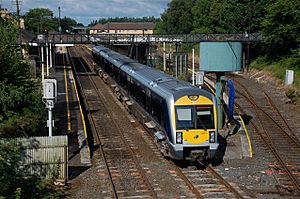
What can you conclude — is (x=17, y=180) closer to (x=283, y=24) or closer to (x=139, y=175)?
(x=139, y=175)

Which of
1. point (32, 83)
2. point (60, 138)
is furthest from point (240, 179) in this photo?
point (32, 83)

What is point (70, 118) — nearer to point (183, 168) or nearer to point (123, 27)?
point (183, 168)

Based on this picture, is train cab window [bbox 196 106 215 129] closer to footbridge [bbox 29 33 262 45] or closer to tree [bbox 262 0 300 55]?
tree [bbox 262 0 300 55]

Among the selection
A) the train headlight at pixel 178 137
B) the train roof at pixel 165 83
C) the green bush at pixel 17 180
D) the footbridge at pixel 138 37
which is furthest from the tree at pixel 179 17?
the green bush at pixel 17 180

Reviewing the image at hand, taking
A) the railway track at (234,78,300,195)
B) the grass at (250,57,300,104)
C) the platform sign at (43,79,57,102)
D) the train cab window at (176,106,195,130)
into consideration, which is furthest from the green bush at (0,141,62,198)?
the grass at (250,57,300,104)

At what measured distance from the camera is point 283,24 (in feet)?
133

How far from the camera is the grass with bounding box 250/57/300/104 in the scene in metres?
30.2

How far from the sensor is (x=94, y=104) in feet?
99.6

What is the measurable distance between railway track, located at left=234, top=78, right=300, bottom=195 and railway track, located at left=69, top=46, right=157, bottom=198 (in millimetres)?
4168

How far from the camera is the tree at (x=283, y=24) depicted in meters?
38.3

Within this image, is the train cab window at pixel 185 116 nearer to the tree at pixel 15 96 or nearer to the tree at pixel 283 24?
the tree at pixel 15 96

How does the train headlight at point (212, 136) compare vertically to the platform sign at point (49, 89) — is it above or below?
below

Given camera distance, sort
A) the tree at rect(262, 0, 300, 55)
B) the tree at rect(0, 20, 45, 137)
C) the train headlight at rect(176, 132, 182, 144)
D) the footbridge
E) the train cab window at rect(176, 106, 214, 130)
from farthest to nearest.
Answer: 1. the footbridge
2. the tree at rect(262, 0, 300, 55)
3. the tree at rect(0, 20, 45, 137)
4. the train cab window at rect(176, 106, 214, 130)
5. the train headlight at rect(176, 132, 182, 144)

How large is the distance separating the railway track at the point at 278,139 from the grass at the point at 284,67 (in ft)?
4.91
